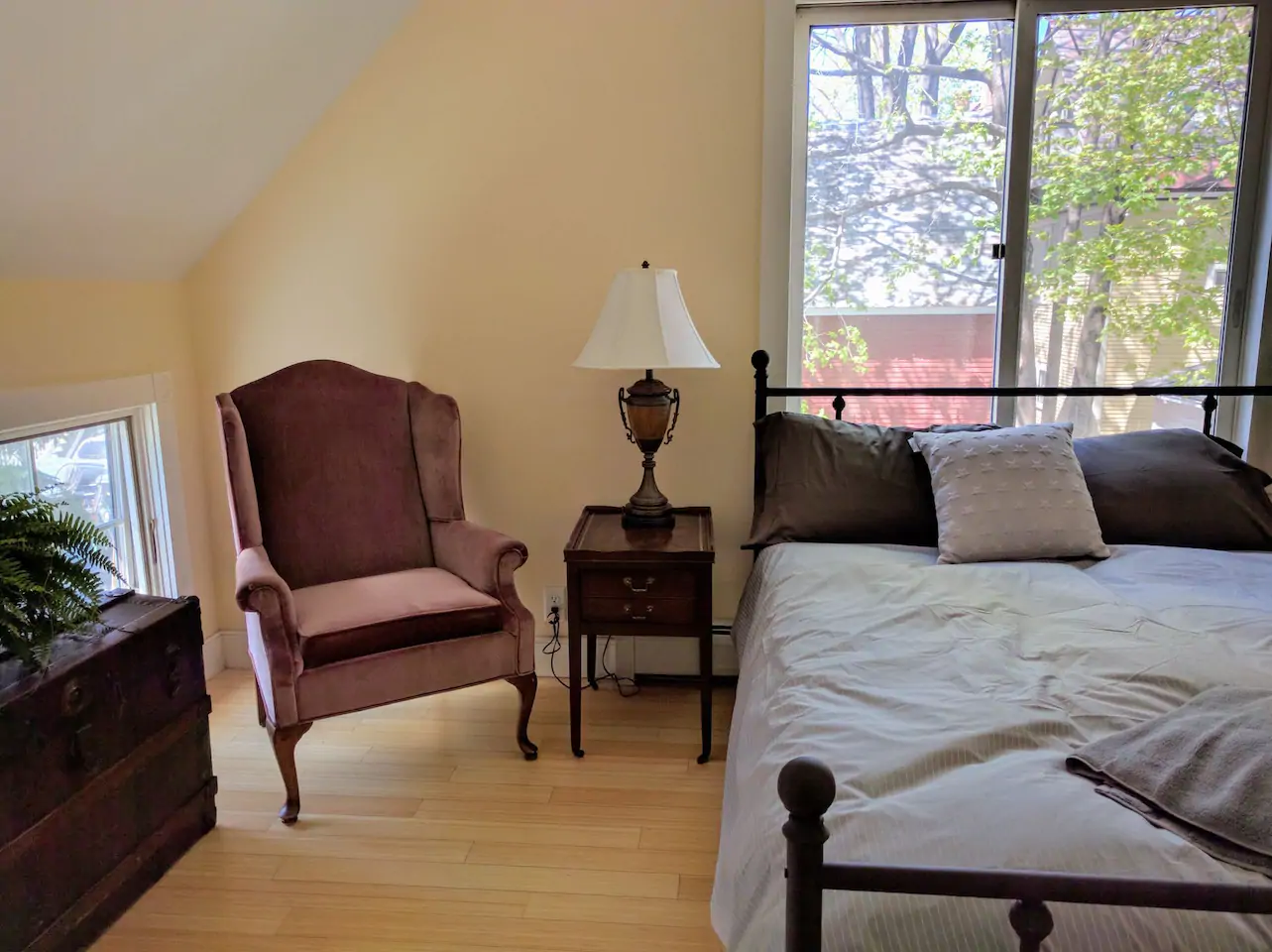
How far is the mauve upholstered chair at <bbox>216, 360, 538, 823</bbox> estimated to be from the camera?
2.28 meters

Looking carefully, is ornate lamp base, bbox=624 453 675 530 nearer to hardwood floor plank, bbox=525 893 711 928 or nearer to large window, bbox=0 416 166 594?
hardwood floor plank, bbox=525 893 711 928

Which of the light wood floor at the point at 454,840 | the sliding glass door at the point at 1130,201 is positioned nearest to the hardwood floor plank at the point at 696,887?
the light wood floor at the point at 454,840

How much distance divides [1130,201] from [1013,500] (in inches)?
45.3

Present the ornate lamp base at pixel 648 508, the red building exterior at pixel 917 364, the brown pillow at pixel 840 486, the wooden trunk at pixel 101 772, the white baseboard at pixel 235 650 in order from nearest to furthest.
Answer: the wooden trunk at pixel 101 772 → the brown pillow at pixel 840 486 → the ornate lamp base at pixel 648 508 → the red building exterior at pixel 917 364 → the white baseboard at pixel 235 650

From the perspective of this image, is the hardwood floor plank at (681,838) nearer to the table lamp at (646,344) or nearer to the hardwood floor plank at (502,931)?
the hardwood floor plank at (502,931)

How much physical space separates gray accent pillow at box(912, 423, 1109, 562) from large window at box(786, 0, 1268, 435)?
50 cm

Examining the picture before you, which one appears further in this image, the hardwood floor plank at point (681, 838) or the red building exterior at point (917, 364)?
the red building exterior at point (917, 364)

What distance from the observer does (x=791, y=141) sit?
279cm

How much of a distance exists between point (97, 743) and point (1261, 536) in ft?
9.40

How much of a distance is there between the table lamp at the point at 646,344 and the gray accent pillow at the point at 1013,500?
0.74 metres

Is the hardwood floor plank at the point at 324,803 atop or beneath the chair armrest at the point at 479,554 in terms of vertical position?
beneath

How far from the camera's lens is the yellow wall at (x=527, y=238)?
2.78 metres

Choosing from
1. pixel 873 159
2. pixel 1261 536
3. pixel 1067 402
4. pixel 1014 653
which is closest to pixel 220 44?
pixel 873 159

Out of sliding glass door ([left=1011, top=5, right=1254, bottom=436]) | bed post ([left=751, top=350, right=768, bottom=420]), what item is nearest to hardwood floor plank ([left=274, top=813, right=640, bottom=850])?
bed post ([left=751, top=350, right=768, bottom=420])
